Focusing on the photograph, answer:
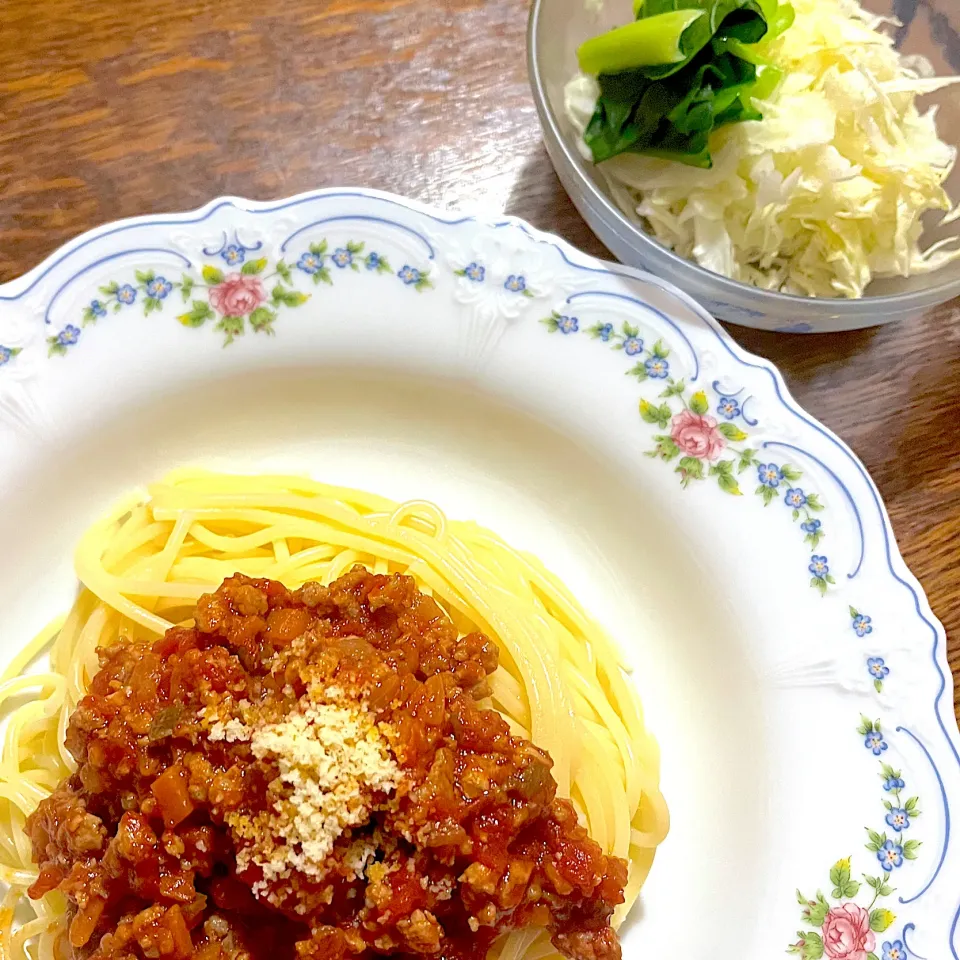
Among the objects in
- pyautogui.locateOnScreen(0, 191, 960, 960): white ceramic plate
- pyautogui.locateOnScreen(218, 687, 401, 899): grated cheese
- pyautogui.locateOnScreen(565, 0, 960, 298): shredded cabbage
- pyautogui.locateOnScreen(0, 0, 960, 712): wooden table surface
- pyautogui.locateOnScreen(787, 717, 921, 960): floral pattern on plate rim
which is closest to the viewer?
pyautogui.locateOnScreen(218, 687, 401, 899): grated cheese

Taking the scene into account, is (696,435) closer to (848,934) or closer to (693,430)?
(693,430)

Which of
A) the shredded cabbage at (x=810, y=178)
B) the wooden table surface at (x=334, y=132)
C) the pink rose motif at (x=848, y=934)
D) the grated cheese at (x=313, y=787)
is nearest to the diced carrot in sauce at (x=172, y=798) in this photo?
the grated cheese at (x=313, y=787)

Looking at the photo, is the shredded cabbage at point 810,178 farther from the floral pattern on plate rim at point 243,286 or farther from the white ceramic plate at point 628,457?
the floral pattern on plate rim at point 243,286

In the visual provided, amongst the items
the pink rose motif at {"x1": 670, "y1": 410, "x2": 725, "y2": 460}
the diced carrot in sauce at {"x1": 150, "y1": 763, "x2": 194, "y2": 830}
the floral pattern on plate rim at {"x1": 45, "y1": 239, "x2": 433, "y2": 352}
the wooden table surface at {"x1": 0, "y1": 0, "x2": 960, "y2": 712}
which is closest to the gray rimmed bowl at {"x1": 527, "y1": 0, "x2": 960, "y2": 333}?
the wooden table surface at {"x1": 0, "y1": 0, "x2": 960, "y2": 712}

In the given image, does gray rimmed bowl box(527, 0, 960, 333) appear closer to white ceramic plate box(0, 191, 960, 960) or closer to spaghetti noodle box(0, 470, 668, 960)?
white ceramic plate box(0, 191, 960, 960)

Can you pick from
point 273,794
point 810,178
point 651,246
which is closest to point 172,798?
point 273,794
